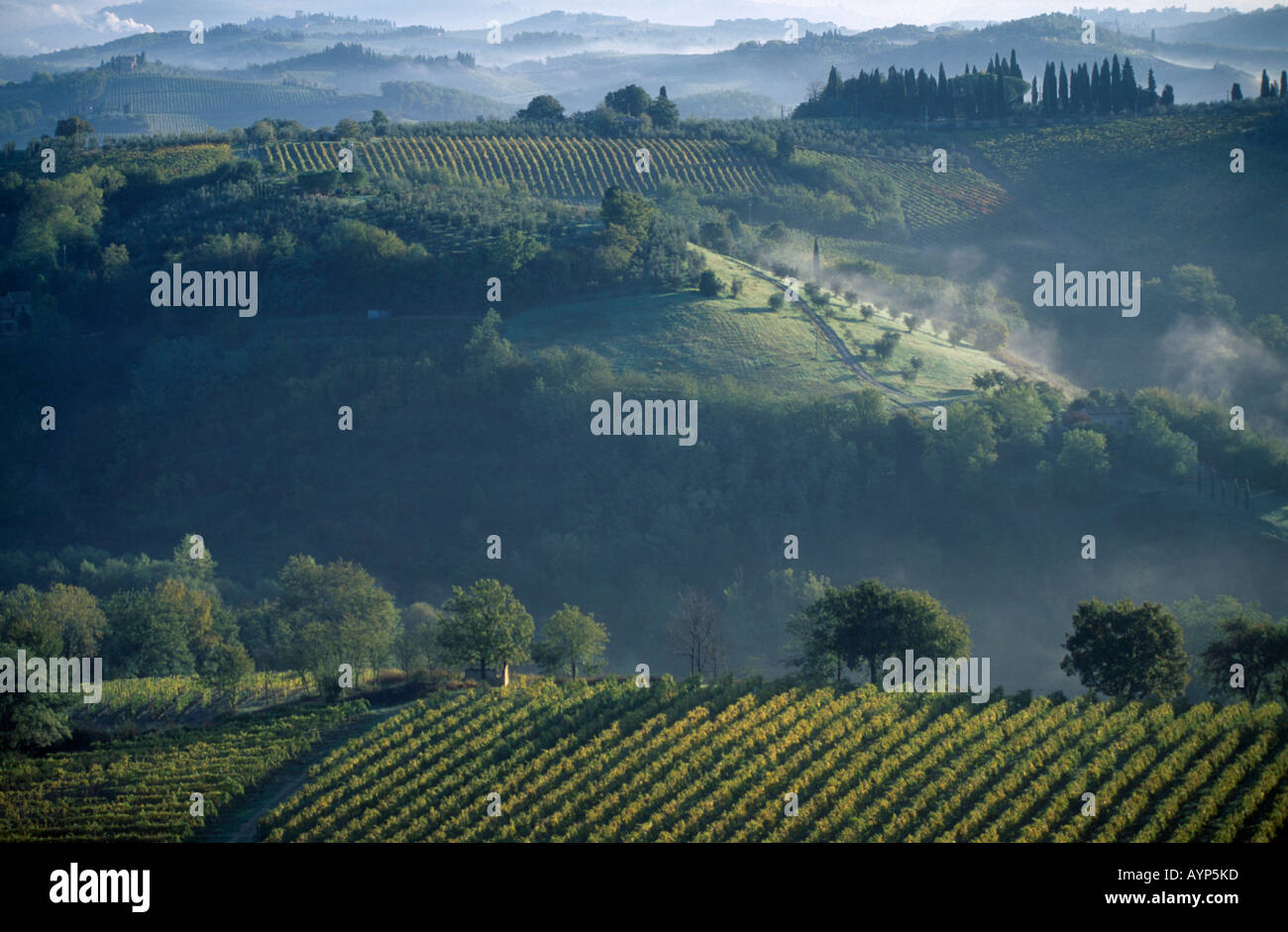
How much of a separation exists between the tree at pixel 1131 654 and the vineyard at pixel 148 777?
82.0ft

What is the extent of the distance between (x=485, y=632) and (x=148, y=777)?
40.1ft

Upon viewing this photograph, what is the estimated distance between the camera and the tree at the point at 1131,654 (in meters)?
41.4

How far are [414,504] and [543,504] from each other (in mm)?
7403

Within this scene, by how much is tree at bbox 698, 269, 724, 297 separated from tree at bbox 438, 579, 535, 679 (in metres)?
37.4

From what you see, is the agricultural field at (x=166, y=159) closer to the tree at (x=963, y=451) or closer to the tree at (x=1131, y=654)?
the tree at (x=963, y=451)

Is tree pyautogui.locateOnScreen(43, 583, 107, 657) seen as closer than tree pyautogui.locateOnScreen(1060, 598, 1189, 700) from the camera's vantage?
No

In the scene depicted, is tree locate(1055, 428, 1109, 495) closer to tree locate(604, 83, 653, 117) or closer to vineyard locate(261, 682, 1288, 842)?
vineyard locate(261, 682, 1288, 842)

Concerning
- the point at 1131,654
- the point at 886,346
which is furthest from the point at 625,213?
the point at 1131,654

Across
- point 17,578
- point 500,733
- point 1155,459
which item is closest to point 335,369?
point 17,578

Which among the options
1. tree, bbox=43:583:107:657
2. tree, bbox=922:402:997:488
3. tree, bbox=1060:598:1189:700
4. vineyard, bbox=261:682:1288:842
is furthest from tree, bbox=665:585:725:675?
tree, bbox=43:583:107:657

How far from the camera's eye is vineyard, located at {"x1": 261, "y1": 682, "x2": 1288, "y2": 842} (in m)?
31.5

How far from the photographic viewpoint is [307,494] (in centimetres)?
7062

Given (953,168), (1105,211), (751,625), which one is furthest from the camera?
(953,168)
